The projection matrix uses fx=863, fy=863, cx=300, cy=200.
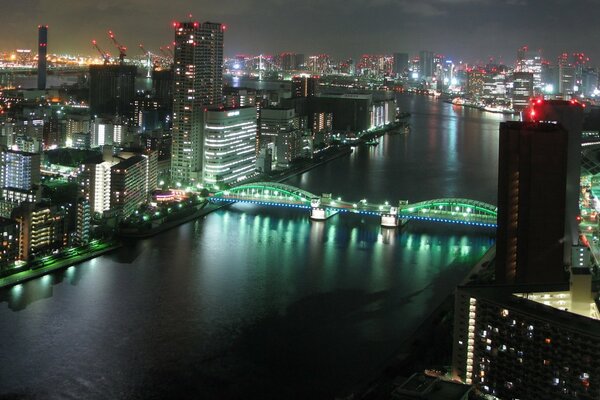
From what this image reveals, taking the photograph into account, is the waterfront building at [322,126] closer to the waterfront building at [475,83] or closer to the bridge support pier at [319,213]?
the bridge support pier at [319,213]

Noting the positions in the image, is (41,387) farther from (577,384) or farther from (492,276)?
(492,276)

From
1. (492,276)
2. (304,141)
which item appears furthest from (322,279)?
(304,141)

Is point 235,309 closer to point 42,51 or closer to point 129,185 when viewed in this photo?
point 129,185

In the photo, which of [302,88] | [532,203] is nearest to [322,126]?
[302,88]

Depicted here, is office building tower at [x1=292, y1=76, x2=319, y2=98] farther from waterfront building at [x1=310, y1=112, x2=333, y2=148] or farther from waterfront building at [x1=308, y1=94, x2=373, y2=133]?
waterfront building at [x1=310, y1=112, x2=333, y2=148]

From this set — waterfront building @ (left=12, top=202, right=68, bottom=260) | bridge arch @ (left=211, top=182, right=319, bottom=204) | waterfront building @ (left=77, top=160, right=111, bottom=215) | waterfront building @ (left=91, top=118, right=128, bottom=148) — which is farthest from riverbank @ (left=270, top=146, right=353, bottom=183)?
waterfront building @ (left=12, top=202, right=68, bottom=260)

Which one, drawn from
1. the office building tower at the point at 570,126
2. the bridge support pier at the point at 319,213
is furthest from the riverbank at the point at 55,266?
the office building tower at the point at 570,126
